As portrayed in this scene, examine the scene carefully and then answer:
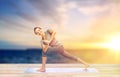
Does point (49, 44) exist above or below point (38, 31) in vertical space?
below

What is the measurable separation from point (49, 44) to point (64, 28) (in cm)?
24

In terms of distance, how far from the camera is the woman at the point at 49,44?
3.01m

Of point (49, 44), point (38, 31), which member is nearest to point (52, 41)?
point (49, 44)

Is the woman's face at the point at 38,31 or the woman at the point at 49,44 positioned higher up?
the woman's face at the point at 38,31

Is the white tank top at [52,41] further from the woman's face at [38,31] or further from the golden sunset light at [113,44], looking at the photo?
the golden sunset light at [113,44]

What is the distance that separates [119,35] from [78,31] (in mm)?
421

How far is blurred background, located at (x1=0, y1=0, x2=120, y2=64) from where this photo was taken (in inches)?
120

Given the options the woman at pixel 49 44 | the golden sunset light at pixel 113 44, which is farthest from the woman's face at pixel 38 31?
the golden sunset light at pixel 113 44

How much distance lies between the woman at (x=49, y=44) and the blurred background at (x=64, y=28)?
5 centimetres

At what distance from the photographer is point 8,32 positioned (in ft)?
10.1

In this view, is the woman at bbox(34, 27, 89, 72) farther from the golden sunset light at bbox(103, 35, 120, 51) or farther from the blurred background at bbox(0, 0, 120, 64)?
the golden sunset light at bbox(103, 35, 120, 51)

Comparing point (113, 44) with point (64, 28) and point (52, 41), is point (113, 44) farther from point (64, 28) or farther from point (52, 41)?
point (52, 41)

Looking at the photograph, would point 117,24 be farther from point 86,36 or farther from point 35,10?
point 35,10

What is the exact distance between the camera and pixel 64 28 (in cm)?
311
